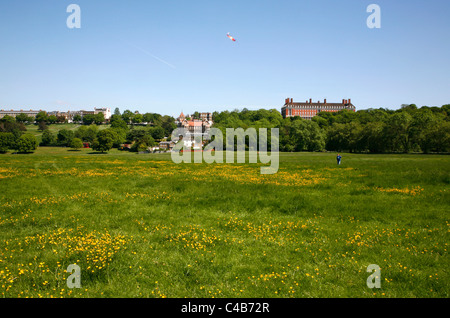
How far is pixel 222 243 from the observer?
9805 millimetres

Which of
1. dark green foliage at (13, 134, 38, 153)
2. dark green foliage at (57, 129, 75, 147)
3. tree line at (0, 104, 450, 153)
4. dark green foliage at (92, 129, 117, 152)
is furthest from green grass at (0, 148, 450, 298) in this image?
dark green foliage at (57, 129, 75, 147)

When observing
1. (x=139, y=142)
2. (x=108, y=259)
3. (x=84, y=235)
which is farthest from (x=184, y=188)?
(x=139, y=142)

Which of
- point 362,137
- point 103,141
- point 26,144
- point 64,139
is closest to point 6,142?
point 26,144

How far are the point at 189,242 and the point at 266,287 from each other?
383 centimetres

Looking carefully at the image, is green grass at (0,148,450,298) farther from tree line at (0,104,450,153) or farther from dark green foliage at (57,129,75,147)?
dark green foliage at (57,129,75,147)

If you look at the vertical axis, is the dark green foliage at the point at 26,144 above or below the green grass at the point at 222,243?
above

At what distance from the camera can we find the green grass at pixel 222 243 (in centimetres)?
702

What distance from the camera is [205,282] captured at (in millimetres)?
7254

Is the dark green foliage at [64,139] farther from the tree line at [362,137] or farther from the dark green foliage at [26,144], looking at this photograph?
the dark green foliage at [26,144]

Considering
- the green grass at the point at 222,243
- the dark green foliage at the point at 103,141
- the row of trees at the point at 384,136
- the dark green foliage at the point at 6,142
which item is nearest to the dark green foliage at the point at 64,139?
the dark green foliage at the point at 6,142

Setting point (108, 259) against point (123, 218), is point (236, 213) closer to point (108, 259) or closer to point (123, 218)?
point (123, 218)

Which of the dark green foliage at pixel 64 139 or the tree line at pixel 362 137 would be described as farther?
the dark green foliage at pixel 64 139

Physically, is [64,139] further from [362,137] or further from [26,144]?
[362,137]
